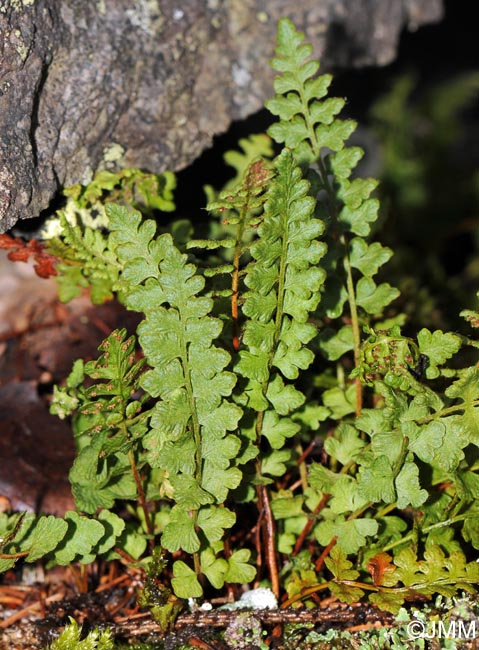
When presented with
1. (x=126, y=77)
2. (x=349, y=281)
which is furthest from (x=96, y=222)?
(x=349, y=281)

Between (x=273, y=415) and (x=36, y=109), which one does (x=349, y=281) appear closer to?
(x=273, y=415)

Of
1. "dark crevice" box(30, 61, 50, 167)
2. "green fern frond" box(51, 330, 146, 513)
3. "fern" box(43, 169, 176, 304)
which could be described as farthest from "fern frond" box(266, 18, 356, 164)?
"green fern frond" box(51, 330, 146, 513)

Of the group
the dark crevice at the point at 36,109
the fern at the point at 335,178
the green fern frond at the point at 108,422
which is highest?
the dark crevice at the point at 36,109

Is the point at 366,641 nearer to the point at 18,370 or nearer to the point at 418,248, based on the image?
Answer: the point at 18,370

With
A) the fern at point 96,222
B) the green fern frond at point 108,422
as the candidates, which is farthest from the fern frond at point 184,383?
the fern at point 96,222

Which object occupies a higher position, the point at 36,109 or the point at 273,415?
the point at 36,109

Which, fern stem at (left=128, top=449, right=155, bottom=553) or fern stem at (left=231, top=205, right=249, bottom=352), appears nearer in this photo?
fern stem at (left=231, top=205, right=249, bottom=352)

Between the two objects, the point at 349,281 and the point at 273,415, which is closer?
the point at 273,415

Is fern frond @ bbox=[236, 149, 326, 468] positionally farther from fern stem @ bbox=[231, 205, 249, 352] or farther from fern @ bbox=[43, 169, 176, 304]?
fern @ bbox=[43, 169, 176, 304]

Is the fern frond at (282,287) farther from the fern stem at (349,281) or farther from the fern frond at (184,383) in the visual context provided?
the fern stem at (349,281)
